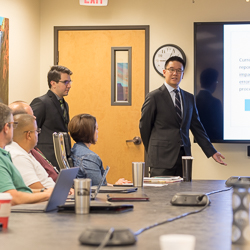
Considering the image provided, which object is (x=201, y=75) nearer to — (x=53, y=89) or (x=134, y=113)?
(x=134, y=113)

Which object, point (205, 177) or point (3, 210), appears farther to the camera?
point (205, 177)

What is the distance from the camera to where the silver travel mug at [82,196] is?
1660 mm

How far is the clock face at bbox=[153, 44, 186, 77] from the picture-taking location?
16.8 feet

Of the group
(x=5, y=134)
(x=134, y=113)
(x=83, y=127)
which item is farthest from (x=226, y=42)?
(x=5, y=134)

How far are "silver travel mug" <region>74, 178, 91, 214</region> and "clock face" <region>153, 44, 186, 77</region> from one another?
3.61 metres

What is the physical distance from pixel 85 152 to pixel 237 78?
2.45m

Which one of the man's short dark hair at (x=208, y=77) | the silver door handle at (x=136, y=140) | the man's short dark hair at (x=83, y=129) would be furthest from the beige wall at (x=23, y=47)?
the man's short dark hair at (x=208, y=77)

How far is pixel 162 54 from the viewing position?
5152 millimetres

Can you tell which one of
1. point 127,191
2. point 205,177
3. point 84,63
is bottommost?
point 205,177

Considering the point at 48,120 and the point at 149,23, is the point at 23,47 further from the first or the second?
the point at 149,23

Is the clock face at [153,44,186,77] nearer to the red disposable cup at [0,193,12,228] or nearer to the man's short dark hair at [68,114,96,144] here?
the man's short dark hair at [68,114,96,144]

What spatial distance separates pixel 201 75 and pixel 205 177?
1115mm

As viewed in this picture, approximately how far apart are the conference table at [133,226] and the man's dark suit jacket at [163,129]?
2046 millimetres

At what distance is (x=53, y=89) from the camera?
4234mm
